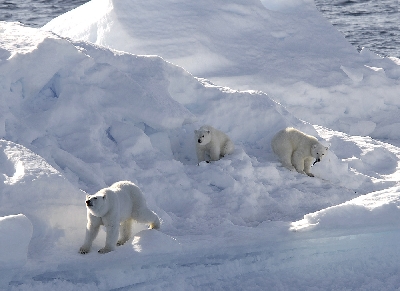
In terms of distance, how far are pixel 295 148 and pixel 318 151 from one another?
0.28 m

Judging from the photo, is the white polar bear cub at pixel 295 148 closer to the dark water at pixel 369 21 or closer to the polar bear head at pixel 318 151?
the polar bear head at pixel 318 151

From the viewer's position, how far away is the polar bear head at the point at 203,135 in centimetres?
658

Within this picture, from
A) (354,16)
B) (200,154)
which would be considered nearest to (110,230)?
(200,154)

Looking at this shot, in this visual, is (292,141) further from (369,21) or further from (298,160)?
(369,21)

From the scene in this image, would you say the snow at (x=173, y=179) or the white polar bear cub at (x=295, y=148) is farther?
the white polar bear cub at (x=295, y=148)

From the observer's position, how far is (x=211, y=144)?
22.1 ft

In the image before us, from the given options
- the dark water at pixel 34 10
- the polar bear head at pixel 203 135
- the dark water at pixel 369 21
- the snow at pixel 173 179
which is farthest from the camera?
the dark water at pixel 34 10

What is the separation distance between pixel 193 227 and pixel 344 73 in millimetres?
6784

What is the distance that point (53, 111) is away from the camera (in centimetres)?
600

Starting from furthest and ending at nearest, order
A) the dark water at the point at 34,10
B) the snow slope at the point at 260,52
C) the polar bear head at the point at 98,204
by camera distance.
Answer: the dark water at the point at 34,10 < the snow slope at the point at 260,52 < the polar bear head at the point at 98,204

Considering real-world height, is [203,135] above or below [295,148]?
above

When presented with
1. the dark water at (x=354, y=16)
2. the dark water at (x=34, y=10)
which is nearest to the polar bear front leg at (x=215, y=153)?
the dark water at (x=354, y=16)

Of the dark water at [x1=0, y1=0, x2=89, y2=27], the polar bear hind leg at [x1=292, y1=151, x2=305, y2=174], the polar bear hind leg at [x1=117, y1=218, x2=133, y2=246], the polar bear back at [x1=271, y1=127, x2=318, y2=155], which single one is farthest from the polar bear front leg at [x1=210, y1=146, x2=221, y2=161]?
the dark water at [x1=0, y1=0, x2=89, y2=27]

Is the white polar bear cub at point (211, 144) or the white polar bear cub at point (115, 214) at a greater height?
the white polar bear cub at point (115, 214)
